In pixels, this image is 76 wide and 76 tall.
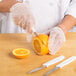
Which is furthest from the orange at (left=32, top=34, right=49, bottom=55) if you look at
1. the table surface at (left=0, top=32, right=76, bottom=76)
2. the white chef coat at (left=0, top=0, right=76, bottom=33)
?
the white chef coat at (left=0, top=0, right=76, bottom=33)

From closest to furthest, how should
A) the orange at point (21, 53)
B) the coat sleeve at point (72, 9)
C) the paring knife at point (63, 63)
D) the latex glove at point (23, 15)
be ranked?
1. the paring knife at point (63, 63)
2. the orange at point (21, 53)
3. the latex glove at point (23, 15)
4. the coat sleeve at point (72, 9)

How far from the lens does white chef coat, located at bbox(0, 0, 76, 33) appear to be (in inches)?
50.5

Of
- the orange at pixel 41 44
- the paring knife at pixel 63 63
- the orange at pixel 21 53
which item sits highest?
the orange at pixel 41 44

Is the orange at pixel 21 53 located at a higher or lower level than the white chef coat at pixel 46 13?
lower

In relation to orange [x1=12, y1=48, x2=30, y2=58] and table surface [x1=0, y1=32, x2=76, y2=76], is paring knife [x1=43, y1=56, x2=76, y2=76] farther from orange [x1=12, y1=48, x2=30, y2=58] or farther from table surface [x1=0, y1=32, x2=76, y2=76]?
orange [x1=12, y1=48, x2=30, y2=58]

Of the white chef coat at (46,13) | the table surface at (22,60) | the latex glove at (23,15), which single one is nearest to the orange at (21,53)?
the table surface at (22,60)

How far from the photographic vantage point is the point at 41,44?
0.92 m

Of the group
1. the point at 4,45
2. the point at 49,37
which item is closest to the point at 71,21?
the point at 49,37

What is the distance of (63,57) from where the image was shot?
914 mm

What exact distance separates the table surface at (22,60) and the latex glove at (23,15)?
11 centimetres

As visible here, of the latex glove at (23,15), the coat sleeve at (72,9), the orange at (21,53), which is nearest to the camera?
the orange at (21,53)

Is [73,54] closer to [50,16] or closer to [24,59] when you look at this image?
[24,59]

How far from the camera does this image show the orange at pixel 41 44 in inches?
36.4

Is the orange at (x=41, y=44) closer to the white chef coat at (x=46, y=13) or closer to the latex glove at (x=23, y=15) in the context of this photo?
the latex glove at (x=23, y=15)
